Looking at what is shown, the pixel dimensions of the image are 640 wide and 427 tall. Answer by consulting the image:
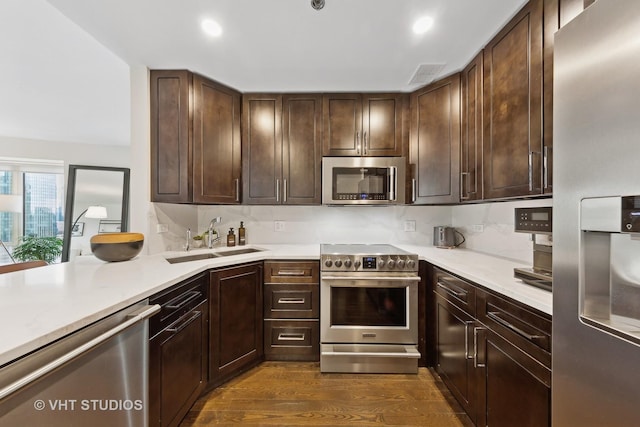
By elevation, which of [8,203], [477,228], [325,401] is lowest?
[325,401]

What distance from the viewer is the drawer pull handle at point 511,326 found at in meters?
0.98

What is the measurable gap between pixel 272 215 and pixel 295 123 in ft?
3.25

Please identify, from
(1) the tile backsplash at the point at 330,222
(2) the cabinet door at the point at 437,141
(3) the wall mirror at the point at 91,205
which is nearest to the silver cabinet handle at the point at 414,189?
(2) the cabinet door at the point at 437,141

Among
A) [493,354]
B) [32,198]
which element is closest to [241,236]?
[493,354]

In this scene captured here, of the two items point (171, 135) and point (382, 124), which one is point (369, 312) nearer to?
point (382, 124)

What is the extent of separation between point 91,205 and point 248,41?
418 centimetres

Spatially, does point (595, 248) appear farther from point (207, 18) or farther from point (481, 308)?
point (207, 18)

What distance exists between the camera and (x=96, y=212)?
4.02 meters

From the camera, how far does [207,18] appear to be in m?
1.47

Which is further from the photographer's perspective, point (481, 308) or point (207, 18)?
point (207, 18)

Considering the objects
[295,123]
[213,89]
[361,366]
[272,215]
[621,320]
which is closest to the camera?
[621,320]

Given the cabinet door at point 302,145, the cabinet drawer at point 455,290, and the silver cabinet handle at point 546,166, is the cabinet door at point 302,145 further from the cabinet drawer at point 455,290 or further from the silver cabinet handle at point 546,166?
the silver cabinet handle at point 546,166

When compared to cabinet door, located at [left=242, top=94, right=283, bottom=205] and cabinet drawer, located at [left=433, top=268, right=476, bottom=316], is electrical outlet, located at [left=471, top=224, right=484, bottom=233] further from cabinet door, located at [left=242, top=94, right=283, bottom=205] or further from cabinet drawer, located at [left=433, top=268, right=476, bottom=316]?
cabinet door, located at [left=242, top=94, right=283, bottom=205]

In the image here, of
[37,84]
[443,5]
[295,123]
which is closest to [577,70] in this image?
[443,5]
